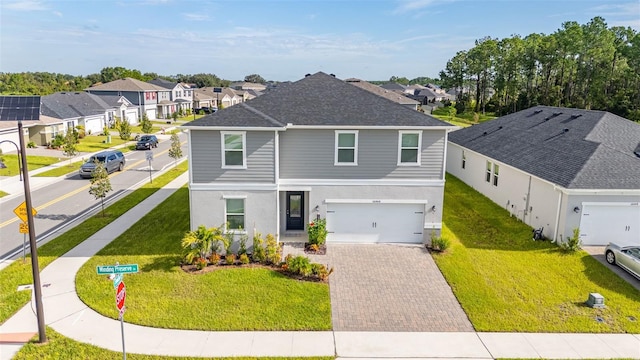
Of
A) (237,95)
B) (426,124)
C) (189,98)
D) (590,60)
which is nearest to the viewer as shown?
(426,124)

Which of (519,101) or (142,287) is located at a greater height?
(519,101)

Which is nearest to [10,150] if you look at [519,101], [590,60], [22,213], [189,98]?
[22,213]

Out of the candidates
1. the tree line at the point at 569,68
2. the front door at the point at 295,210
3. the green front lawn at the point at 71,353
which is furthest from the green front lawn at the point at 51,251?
the tree line at the point at 569,68

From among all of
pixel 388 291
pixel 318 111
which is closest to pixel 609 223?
pixel 388 291

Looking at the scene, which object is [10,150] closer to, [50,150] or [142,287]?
[50,150]

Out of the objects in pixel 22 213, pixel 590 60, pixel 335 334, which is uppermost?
pixel 590 60

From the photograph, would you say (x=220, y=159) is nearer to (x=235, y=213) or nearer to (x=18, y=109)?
(x=235, y=213)

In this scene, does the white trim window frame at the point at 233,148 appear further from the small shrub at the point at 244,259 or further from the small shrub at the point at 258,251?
the small shrub at the point at 244,259
